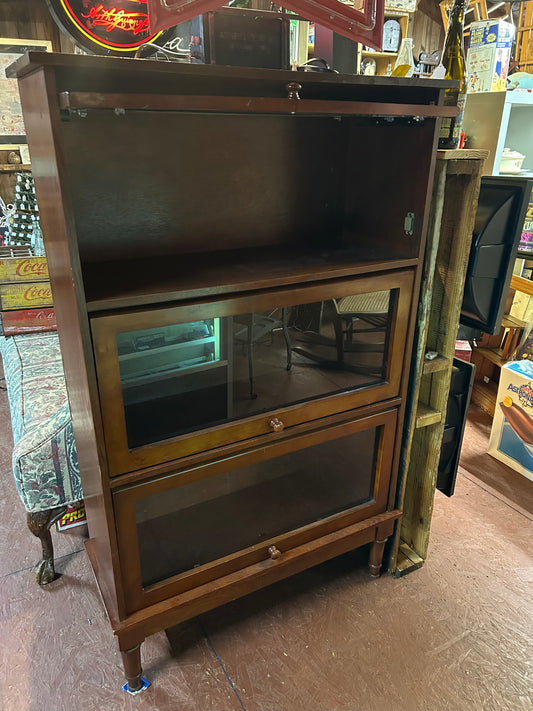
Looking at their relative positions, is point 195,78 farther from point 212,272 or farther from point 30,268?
point 30,268

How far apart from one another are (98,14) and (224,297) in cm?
149

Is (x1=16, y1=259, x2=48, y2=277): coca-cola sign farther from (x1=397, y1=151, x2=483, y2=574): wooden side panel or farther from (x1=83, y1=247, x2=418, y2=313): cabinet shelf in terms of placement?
(x1=397, y1=151, x2=483, y2=574): wooden side panel

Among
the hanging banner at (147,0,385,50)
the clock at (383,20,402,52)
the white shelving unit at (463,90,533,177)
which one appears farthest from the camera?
the clock at (383,20,402,52)

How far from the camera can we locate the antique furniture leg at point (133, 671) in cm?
133

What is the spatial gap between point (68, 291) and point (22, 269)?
5.37ft

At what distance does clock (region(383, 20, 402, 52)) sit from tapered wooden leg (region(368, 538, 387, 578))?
409 centimetres

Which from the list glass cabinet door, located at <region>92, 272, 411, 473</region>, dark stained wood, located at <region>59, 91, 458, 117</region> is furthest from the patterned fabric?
dark stained wood, located at <region>59, 91, 458, 117</region>

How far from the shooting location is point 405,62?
4.92ft

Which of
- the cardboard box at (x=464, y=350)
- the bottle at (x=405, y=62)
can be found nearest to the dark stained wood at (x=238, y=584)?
the bottle at (x=405, y=62)

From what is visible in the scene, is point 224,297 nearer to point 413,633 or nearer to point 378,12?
point 378,12

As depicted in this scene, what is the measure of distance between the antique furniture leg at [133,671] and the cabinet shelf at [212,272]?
2.95 feet

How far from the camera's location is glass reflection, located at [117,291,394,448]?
1129 mm

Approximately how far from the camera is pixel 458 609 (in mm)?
1646

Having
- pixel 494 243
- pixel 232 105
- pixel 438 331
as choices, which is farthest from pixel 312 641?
pixel 232 105
